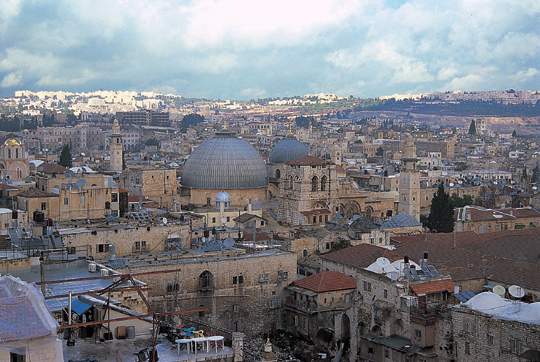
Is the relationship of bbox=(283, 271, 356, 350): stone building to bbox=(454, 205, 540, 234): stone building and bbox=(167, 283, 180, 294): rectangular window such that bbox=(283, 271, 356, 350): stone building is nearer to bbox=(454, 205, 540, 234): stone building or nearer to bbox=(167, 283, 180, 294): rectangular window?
bbox=(167, 283, 180, 294): rectangular window

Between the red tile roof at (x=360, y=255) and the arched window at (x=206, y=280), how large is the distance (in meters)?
5.52

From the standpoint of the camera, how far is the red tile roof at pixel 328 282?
26.7m

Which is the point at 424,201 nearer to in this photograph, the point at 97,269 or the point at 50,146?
the point at 97,269

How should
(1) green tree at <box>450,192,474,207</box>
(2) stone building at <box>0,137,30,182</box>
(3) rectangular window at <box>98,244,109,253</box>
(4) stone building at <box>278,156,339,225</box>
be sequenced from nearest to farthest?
1. (3) rectangular window at <box>98,244,109,253</box>
2. (4) stone building at <box>278,156,339,225</box>
3. (2) stone building at <box>0,137,30,182</box>
4. (1) green tree at <box>450,192,474,207</box>

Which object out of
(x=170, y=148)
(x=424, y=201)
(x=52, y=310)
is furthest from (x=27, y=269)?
(x=170, y=148)

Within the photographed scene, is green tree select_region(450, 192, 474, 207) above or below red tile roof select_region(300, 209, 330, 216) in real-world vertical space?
below

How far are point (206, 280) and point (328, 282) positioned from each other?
430cm

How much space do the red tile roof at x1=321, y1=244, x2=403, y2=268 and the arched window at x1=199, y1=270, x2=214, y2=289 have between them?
18.1 feet

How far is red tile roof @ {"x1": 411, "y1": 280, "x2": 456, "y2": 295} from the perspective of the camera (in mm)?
24125

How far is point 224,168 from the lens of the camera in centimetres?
4547

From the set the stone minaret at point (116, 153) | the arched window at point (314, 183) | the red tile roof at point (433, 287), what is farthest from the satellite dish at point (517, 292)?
the stone minaret at point (116, 153)

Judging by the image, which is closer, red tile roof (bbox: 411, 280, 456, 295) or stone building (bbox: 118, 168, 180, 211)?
red tile roof (bbox: 411, 280, 456, 295)

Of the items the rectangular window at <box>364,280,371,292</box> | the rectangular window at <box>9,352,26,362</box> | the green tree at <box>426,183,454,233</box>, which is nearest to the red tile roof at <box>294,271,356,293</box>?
the rectangular window at <box>364,280,371,292</box>

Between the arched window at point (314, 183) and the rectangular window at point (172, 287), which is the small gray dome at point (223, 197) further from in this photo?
the rectangular window at point (172, 287)
